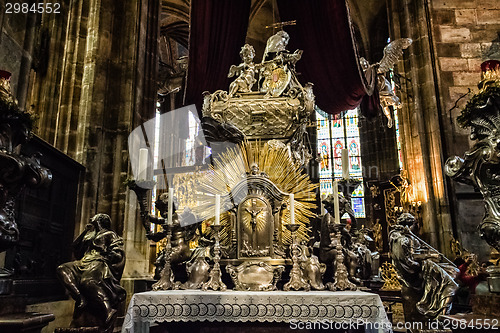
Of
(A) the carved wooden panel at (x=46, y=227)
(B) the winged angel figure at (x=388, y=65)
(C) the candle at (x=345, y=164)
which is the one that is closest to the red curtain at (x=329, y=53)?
(B) the winged angel figure at (x=388, y=65)

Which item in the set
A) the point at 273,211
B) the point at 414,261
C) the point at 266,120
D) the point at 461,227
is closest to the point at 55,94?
the point at 266,120

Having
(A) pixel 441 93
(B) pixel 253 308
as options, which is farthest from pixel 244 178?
(A) pixel 441 93

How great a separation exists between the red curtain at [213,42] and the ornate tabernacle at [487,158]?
4.13 meters

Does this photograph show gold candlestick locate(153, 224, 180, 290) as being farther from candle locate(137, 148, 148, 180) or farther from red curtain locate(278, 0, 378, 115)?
red curtain locate(278, 0, 378, 115)

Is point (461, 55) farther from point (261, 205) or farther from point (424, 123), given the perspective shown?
point (261, 205)

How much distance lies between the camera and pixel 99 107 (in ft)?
21.4

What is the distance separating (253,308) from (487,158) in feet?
6.32

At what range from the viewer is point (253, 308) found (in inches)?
116

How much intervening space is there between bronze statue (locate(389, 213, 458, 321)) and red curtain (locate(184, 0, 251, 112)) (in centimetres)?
371

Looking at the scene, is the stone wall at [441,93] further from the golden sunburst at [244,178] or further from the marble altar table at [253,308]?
the marble altar table at [253,308]

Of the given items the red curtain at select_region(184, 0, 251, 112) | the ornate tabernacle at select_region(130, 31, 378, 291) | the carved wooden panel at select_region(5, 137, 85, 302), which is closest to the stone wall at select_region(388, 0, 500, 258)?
the ornate tabernacle at select_region(130, 31, 378, 291)

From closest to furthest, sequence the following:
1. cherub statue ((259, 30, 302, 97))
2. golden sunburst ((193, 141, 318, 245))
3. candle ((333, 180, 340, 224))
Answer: candle ((333, 180, 340, 224)) → golden sunburst ((193, 141, 318, 245)) → cherub statue ((259, 30, 302, 97))

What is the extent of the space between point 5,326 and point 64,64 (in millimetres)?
5487

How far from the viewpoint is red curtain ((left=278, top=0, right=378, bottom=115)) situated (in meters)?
5.83
